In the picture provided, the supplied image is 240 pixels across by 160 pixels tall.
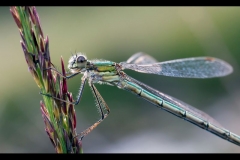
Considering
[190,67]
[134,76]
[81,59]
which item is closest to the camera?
[81,59]

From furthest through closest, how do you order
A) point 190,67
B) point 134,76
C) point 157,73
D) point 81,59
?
point 134,76 < point 190,67 < point 157,73 < point 81,59

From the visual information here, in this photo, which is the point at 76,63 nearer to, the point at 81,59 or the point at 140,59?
the point at 81,59

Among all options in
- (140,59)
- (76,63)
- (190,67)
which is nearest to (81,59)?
(76,63)

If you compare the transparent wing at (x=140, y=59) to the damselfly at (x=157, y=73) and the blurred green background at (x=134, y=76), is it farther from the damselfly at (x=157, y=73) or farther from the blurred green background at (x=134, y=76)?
the blurred green background at (x=134, y=76)

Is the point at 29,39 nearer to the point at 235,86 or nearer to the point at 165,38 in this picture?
the point at 235,86

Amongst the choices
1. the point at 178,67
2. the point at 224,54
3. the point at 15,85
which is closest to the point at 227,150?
the point at 224,54

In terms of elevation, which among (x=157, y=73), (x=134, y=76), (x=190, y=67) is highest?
(x=134, y=76)

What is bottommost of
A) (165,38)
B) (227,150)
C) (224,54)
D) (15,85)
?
(227,150)

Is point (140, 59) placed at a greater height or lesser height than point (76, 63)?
greater
